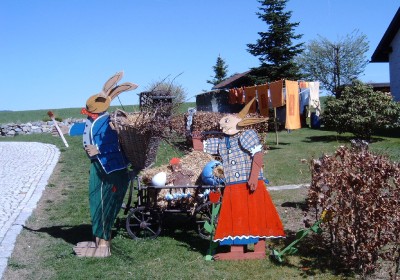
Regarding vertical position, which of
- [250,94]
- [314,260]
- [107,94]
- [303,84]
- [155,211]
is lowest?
[314,260]

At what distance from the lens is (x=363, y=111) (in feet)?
59.9

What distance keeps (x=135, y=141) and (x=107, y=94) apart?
A: 30.1 inches

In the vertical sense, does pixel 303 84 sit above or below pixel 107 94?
above

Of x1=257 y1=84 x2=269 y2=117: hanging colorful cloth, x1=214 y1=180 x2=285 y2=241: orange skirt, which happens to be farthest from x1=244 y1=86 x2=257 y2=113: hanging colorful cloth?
x1=214 y1=180 x2=285 y2=241: orange skirt

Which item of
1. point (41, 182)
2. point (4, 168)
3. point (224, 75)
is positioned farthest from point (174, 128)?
point (224, 75)

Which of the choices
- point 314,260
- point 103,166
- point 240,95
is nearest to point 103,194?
point 103,166

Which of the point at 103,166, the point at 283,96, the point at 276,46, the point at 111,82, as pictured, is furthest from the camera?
the point at 276,46

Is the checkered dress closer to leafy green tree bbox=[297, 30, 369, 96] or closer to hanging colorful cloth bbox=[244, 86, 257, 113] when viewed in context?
hanging colorful cloth bbox=[244, 86, 257, 113]

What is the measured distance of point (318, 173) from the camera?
565 cm

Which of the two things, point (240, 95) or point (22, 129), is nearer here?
point (240, 95)

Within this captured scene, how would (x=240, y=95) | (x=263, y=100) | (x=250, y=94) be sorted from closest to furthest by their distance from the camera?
(x=263, y=100) → (x=250, y=94) → (x=240, y=95)

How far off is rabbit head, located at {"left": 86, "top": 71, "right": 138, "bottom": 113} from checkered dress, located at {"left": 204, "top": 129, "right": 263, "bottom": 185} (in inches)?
52.9

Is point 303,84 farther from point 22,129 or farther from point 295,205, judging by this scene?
point 22,129

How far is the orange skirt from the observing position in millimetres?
5676
